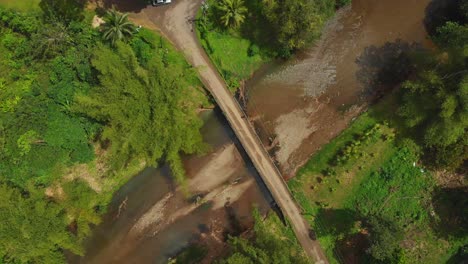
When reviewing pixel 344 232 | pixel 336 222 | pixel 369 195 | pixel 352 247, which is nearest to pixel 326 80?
pixel 369 195

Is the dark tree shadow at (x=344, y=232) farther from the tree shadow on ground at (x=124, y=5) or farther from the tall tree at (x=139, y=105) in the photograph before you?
the tree shadow on ground at (x=124, y=5)

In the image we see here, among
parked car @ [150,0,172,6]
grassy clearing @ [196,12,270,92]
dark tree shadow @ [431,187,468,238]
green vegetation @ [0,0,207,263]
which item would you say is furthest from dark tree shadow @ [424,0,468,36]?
parked car @ [150,0,172,6]

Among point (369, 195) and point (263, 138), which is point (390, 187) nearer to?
point (369, 195)

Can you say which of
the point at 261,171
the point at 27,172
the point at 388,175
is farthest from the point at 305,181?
the point at 27,172

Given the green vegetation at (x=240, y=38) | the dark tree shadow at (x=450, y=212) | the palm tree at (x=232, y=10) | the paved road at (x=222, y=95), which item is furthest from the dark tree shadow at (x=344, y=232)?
the palm tree at (x=232, y=10)

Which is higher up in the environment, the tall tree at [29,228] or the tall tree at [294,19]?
the tall tree at [294,19]
